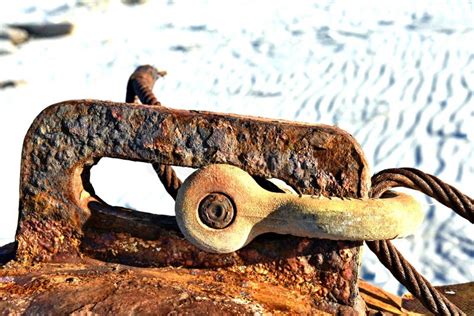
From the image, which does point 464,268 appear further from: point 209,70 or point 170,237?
point 209,70

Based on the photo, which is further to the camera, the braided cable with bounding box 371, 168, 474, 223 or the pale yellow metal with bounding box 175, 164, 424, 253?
the braided cable with bounding box 371, 168, 474, 223

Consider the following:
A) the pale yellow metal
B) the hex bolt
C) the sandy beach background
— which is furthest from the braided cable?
the sandy beach background

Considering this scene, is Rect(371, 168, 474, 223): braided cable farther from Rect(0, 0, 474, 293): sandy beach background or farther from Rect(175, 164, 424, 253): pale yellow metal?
Rect(0, 0, 474, 293): sandy beach background

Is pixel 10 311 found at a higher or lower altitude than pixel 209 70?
lower

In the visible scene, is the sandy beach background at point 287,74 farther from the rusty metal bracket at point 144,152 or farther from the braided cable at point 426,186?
the rusty metal bracket at point 144,152

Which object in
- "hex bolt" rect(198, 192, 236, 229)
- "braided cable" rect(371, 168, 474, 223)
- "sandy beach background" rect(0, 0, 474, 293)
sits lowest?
"hex bolt" rect(198, 192, 236, 229)

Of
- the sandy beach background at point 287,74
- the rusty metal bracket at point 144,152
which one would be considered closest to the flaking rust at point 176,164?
the rusty metal bracket at point 144,152

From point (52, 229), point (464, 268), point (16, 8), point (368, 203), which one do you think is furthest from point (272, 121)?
point (16, 8)
